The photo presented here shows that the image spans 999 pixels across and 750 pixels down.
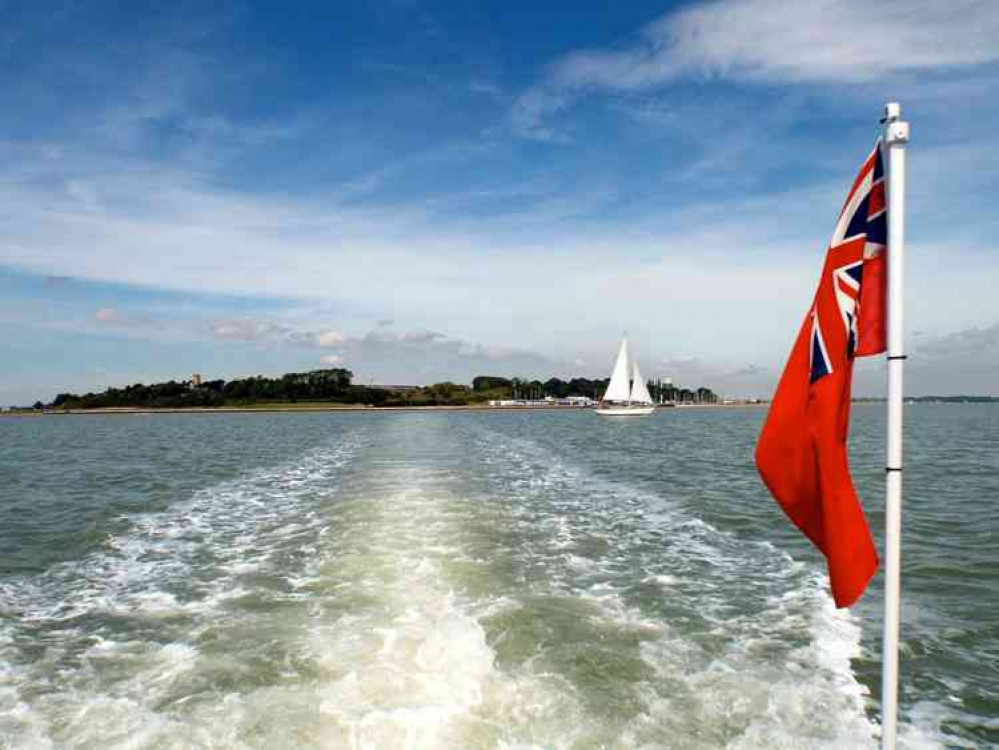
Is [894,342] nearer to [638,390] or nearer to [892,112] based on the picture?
[892,112]

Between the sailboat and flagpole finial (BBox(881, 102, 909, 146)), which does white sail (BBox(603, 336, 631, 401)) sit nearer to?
the sailboat

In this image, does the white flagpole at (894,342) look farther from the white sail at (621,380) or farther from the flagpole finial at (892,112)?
the white sail at (621,380)

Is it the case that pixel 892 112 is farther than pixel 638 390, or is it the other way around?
pixel 638 390

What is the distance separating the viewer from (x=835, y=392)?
4.68 m

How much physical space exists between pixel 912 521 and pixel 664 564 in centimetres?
1048

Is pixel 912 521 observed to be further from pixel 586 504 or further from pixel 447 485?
pixel 447 485

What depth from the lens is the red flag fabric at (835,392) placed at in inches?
178

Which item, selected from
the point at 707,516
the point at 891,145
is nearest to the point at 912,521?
the point at 707,516

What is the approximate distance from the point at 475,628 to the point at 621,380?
118m

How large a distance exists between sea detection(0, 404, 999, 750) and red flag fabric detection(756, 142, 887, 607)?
3355 mm

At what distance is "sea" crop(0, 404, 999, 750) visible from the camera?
23.1 feet

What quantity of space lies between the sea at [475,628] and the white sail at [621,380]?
9786 cm

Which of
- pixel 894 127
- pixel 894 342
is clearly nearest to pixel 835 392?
pixel 894 342

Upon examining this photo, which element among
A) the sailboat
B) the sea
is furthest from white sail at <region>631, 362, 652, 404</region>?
the sea
